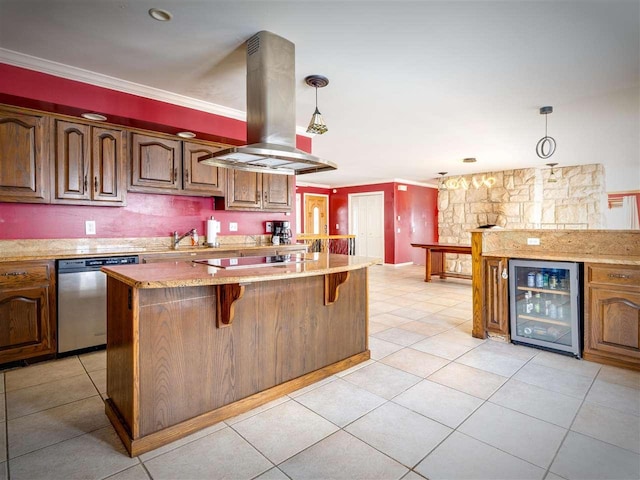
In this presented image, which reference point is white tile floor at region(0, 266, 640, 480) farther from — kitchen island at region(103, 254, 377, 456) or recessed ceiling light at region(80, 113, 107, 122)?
recessed ceiling light at region(80, 113, 107, 122)

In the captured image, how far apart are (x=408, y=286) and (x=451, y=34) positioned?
14.9ft

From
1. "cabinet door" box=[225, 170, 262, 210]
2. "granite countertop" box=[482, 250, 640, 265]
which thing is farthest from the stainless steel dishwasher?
"granite countertop" box=[482, 250, 640, 265]

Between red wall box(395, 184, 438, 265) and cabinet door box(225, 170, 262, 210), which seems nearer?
cabinet door box(225, 170, 262, 210)


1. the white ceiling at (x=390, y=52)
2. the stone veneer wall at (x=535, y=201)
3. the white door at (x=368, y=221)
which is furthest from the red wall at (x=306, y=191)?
the white ceiling at (x=390, y=52)

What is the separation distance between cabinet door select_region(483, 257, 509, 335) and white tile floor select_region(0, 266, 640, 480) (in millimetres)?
450

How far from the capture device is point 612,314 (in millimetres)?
2711

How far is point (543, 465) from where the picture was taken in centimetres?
160

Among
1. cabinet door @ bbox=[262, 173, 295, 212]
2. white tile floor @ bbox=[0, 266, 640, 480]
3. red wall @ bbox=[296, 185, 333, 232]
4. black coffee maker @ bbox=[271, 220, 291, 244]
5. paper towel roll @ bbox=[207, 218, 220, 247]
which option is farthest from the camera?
red wall @ bbox=[296, 185, 333, 232]

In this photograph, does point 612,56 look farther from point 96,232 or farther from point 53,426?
point 96,232


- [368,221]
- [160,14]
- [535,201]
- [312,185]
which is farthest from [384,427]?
[312,185]

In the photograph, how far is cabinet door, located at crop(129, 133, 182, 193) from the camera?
11.4ft

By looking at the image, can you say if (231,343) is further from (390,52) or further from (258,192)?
(258,192)

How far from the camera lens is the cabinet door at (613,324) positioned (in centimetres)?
262

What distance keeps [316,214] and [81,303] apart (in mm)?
Answer: 8022
